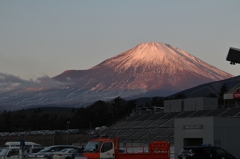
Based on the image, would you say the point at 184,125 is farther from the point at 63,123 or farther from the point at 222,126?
the point at 63,123

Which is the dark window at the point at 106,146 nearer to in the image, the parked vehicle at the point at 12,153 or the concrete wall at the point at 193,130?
the parked vehicle at the point at 12,153

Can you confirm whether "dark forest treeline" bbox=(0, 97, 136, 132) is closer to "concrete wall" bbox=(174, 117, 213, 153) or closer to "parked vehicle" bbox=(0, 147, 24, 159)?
"concrete wall" bbox=(174, 117, 213, 153)

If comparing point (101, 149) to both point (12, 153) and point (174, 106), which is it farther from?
point (174, 106)

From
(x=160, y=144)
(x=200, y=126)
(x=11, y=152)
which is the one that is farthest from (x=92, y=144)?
(x=200, y=126)

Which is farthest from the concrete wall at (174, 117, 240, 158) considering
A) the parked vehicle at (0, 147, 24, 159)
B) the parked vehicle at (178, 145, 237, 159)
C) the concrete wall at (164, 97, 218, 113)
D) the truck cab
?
the concrete wall at (164, 97, 218, 113)

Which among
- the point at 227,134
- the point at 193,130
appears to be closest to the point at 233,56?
the point at 227,134

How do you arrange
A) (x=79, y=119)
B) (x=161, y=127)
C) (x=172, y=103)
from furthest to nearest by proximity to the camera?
(x=79, y=119) < (x=172, y=103) < (x=161, y=127)

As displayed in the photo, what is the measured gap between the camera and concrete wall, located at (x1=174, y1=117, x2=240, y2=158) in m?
41.0

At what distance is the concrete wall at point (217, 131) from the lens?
41.0 meters

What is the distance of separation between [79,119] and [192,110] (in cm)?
3947

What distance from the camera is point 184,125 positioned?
4350 centimetres

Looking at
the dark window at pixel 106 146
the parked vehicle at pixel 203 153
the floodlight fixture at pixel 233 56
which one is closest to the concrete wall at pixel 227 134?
the floodlight fixture at pixel 233 56

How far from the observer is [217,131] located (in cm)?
4106

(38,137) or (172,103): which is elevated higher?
(172,103)
